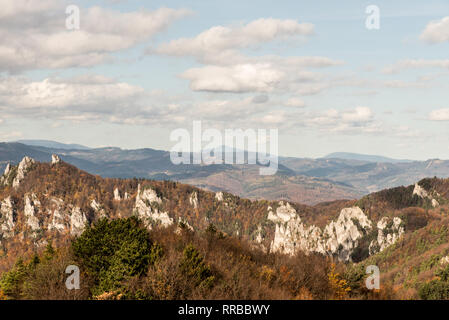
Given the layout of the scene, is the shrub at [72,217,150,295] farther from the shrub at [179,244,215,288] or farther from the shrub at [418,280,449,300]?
the shrub at [418,280,449,300]

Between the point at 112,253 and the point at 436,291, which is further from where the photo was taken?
the point at 436,291

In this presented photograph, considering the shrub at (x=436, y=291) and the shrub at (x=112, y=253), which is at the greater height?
the shrub at (x=112, y=253)

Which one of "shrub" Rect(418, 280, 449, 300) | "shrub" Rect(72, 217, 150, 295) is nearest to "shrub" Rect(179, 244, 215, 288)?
"shrub" Rect(72, 217, 150, 295)

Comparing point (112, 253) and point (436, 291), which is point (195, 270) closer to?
point (112, 253)

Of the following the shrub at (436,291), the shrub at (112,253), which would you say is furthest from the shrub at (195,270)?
the shrub at (436,291)

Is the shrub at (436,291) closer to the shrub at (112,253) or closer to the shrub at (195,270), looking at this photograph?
the shrub at (195,270)

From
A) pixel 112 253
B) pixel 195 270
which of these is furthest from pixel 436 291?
pixel 112 253

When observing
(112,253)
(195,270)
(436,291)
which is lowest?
(436,291)
